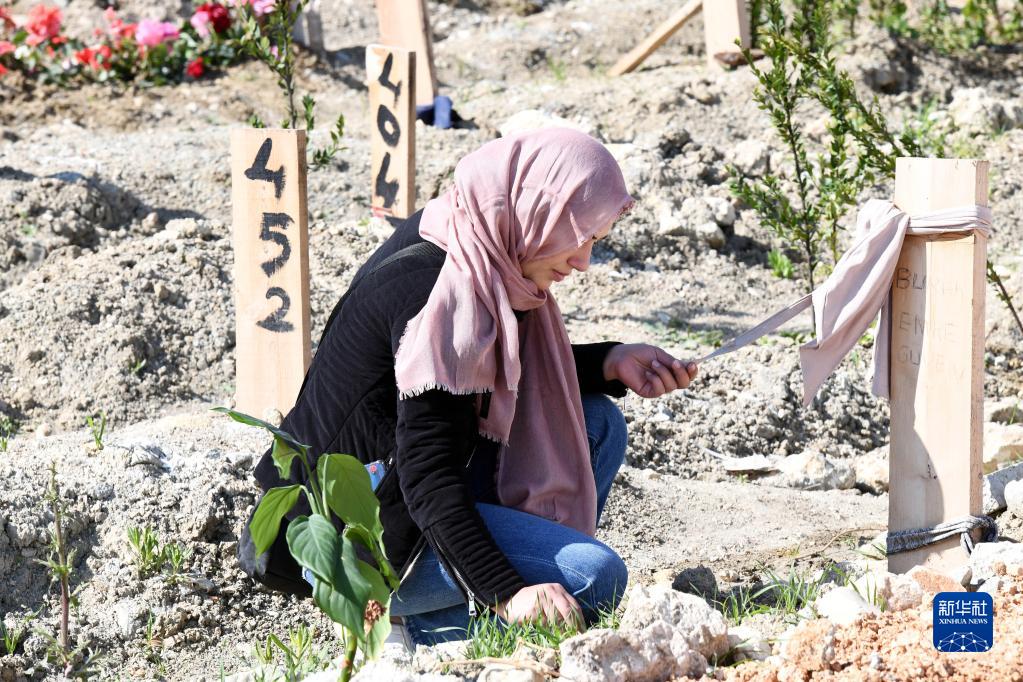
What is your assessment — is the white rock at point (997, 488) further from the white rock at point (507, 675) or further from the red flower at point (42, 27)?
the red flower at point (42, 27)

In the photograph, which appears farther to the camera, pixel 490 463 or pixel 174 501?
pixel 174 501

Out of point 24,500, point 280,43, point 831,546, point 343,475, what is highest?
point 280,43

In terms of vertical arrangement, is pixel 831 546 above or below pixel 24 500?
below

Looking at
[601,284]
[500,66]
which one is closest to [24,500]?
[601,284]

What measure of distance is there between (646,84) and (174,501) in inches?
199

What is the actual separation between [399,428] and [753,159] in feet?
14.6

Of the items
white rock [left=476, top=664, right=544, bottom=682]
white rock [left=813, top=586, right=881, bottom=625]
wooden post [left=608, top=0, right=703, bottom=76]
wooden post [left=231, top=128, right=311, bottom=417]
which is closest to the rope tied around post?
white rock [left=813, top=586, right=881, bottom=625]

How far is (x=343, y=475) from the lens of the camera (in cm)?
202

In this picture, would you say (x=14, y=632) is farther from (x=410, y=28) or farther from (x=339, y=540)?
(x=410, y=28)

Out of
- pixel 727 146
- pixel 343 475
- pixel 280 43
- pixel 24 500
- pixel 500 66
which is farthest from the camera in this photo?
pixel 500 66

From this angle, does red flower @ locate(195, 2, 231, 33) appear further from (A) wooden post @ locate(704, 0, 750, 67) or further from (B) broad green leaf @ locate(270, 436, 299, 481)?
(B) broad green leaf @ locate(270, 436, 299, 481)

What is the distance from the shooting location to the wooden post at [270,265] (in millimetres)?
3574

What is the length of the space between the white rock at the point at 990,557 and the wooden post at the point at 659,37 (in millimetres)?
5901

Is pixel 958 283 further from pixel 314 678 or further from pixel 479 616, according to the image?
pixel 314 678
